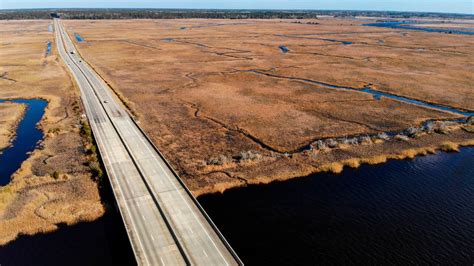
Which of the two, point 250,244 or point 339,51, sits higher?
point 339,51

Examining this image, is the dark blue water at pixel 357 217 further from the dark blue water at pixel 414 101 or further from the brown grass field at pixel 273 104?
the dark blue water at pixel 414 101

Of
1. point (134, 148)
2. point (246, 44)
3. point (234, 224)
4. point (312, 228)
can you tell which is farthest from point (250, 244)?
point (246, 44)

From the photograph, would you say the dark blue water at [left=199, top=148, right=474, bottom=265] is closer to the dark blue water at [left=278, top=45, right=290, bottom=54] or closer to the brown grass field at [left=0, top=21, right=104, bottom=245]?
the brown grass field at [left=0, top=21, right=104, bottom=245]

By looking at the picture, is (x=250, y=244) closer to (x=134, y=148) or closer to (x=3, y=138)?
(x=134, y=148)

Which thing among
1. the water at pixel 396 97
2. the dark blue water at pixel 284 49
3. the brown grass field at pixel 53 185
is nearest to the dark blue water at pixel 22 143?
the brown grass field at pixel 53 185

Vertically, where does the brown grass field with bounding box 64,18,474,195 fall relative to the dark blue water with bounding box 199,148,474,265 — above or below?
above

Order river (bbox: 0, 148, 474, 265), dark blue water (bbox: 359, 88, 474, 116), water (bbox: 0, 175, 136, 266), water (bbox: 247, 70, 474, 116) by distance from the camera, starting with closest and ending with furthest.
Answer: water (bbox: 0, 175, 136, 266)
river (bbox: 0, 148, 474, 265)
dark blue water (bbox: 359, 88, 474, 116)
water (bbox: 247, 70, 474, 116)

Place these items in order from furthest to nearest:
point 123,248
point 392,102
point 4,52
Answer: point 4,52, point 392,102, point 123,248

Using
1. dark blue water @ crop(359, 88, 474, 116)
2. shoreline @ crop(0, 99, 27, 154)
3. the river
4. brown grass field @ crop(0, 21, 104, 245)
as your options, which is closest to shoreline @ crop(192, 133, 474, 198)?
the river

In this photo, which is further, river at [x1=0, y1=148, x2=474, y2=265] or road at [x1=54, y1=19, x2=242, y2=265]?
river at [x1=0, y1=148, x2=474, y2=265]
